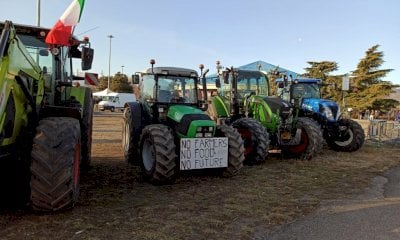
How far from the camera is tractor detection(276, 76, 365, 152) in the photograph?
12312mm

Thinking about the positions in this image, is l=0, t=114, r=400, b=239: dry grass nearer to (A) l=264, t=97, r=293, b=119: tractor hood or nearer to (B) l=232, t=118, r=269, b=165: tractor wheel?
(B) l=232, t=118, r=269, b=165: tractor wheel

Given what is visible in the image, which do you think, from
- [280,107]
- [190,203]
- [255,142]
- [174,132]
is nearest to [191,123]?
[174,132]

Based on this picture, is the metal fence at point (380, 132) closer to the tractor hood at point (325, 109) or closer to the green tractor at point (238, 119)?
the tractor hood at point (325, 109)

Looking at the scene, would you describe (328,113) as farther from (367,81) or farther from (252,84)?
(367,81)

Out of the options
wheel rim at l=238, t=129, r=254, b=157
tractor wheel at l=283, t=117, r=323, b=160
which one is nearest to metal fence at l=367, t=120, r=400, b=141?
tractor wheel at l=283, t=117, r=323, b=160

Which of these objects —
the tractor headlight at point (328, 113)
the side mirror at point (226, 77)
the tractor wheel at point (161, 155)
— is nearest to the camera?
the tractor wheel at point (161, 155)

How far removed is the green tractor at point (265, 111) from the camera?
403 inches

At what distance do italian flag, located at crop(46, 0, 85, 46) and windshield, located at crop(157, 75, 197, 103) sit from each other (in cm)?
279

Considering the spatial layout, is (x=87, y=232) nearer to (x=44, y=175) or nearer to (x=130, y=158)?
(x=44, y=175)

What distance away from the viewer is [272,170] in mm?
8508

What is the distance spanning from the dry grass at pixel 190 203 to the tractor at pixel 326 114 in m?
3.15

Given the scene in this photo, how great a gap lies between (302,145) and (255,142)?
2.08 meters

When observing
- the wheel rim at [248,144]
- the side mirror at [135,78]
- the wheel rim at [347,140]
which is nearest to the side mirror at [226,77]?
the wheel rim at [248,144]

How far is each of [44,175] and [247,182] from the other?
385 cm
